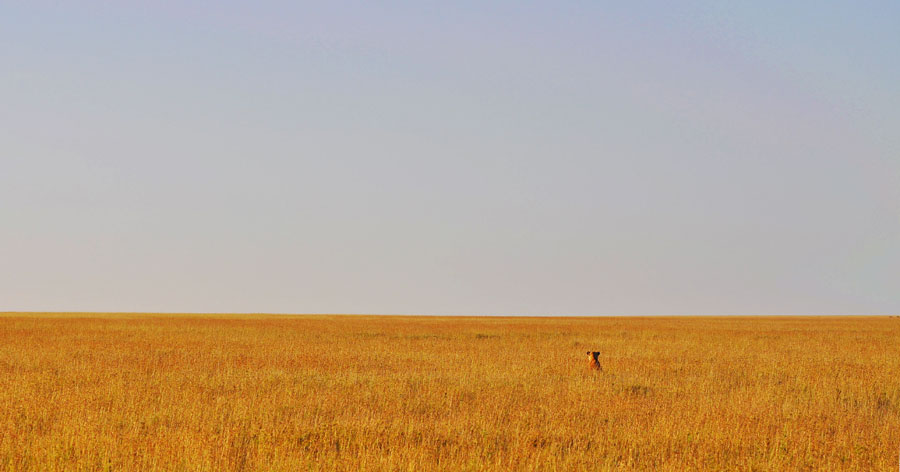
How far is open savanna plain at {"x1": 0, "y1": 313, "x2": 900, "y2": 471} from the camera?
33.4 ft

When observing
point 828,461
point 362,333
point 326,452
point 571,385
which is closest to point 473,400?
point 571,385

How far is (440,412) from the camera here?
14164mm

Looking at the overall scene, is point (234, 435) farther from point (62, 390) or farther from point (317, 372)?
point (317, 372)

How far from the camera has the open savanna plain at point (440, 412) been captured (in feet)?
33.4

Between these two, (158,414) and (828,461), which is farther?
(158,414)

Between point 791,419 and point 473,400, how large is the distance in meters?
5.49

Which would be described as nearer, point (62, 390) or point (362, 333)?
point (62, 390)

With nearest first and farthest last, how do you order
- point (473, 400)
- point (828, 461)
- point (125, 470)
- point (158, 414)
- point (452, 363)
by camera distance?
point (125, 470), point (828, 461), point (158, 414), point (473, 400), point (452, 363)

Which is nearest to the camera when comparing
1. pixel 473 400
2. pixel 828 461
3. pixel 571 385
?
pixel 828 461

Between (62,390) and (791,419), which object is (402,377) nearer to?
(62,390)

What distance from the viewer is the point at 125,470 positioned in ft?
30.3

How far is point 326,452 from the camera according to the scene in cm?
1070

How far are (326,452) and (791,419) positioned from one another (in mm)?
7832

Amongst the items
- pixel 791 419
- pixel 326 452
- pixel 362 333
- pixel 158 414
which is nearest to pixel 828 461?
pixel 791 419
